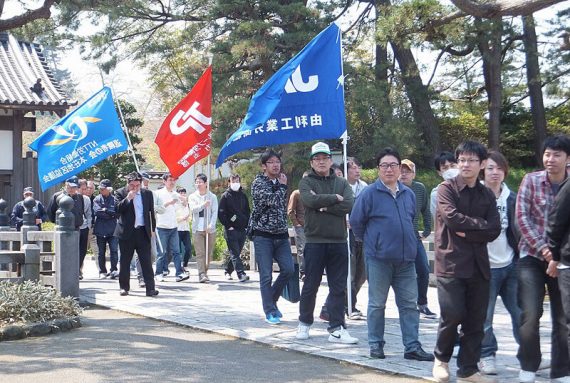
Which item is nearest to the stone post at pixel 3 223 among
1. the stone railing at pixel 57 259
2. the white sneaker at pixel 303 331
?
the stone railing at pixel 57 259

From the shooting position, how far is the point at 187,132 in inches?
519

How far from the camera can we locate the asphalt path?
7009 mm

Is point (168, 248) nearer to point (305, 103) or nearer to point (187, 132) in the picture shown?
point (187, 132)

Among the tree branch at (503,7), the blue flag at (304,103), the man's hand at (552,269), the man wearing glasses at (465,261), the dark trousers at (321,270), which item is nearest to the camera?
the man's hand at (552,269)

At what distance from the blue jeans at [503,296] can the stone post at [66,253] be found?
6.52 meters

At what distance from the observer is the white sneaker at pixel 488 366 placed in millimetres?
7047

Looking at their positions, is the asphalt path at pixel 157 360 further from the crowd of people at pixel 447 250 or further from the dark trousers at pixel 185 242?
the dark trousers at pixel 185 242

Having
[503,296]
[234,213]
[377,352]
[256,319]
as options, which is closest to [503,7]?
[503,296]

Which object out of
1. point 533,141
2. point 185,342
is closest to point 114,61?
point 533,141

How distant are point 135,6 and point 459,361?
48.8ft

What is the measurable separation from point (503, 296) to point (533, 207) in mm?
1004

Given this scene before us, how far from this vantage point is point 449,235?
6.68 m

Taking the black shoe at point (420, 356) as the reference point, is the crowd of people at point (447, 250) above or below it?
above

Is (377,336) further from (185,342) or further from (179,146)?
(179,146)
